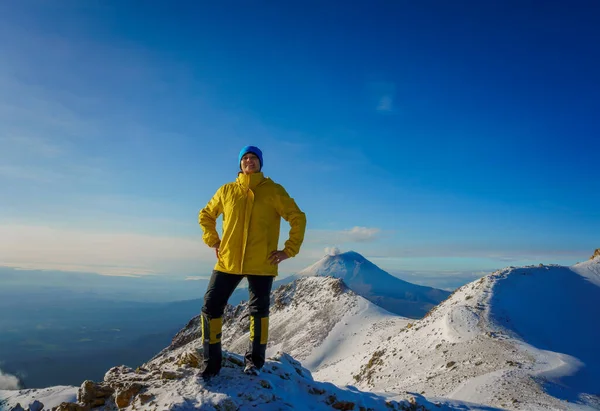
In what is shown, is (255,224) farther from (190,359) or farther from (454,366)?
(454,366)

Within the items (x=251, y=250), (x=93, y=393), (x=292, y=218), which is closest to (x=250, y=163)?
(x=292, y=218)

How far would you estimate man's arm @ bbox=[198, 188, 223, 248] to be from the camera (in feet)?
20.6

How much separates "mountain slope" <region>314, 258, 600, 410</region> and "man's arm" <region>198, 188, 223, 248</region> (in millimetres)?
8756

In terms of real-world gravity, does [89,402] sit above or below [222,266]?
below

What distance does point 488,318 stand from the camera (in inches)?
686

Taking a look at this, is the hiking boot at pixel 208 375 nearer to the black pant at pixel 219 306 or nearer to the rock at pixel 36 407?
the black pant at pixel 219 306

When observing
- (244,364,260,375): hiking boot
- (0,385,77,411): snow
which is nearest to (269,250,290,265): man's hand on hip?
(244,364,260,375): hiking boot

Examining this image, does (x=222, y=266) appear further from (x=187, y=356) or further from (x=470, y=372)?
(x=470, y=372)

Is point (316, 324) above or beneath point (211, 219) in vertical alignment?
beneath

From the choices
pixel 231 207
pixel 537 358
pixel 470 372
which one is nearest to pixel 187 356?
pixel 231 207

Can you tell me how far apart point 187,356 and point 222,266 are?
2155 millimetres

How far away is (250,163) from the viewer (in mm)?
6137

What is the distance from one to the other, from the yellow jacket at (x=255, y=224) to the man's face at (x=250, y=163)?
13 centimetres

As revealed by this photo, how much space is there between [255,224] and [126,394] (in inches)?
132
